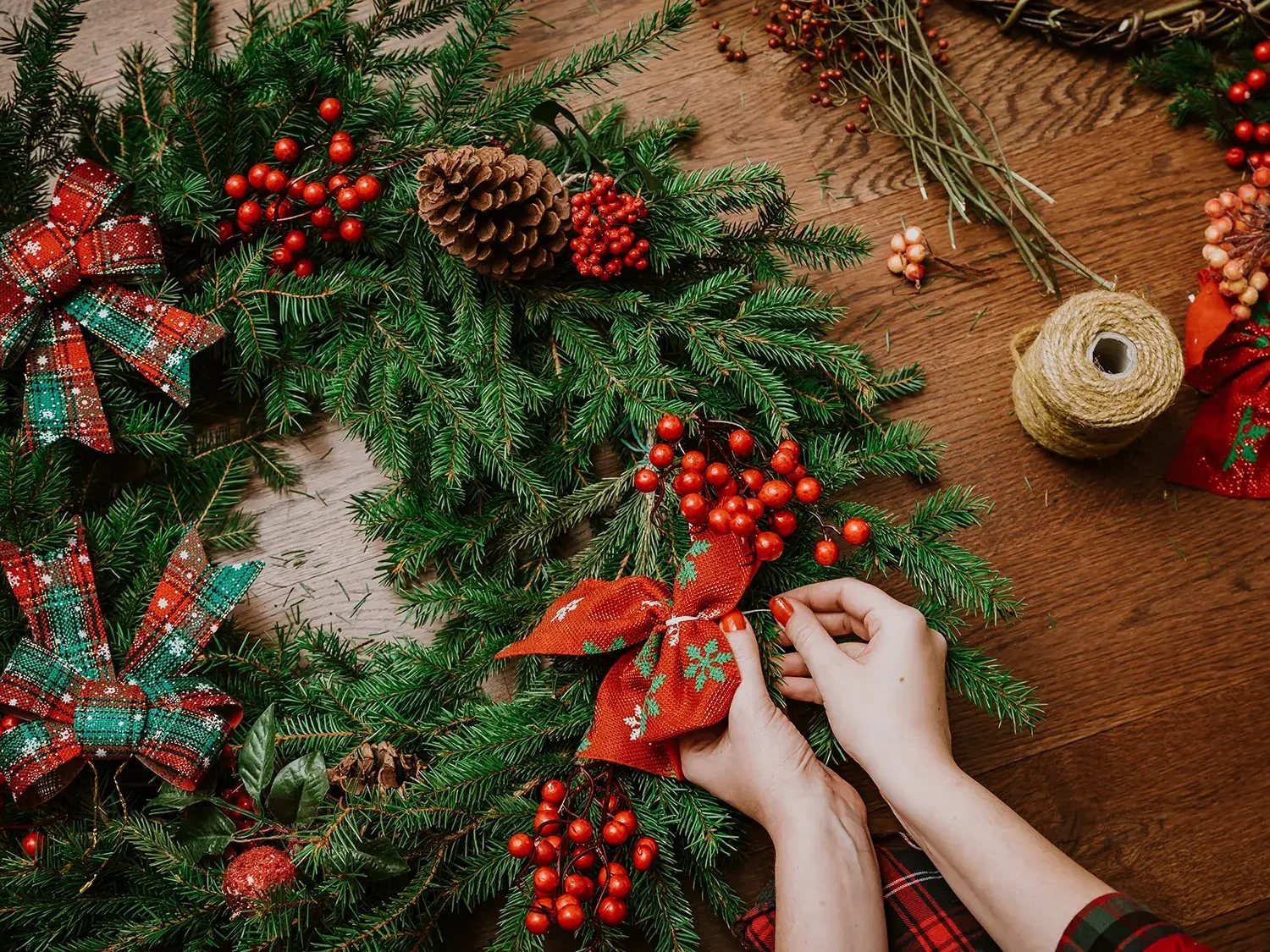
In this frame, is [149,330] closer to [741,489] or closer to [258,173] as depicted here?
[258,173]

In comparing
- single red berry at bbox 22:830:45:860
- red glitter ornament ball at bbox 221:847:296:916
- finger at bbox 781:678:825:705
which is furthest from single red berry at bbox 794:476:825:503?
single red berry at bbox 22:830:45:860

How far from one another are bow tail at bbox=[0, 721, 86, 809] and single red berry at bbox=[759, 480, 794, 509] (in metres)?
0.96

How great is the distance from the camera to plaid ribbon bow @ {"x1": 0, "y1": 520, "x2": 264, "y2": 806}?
3.52ft

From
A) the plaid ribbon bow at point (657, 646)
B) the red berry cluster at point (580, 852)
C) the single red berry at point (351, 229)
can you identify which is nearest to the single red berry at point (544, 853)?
the red berry cluster at point (580, 852)

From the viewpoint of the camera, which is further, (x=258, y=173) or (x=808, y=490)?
(x=258, y=173)

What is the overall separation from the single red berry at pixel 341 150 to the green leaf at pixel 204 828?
34.8 inches

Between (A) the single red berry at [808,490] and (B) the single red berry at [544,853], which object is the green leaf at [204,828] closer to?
(B) the single red berry at [544,853]

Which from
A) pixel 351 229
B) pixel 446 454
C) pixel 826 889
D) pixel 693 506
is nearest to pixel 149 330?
pixel 351 229

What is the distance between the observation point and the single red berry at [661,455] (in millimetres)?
1021

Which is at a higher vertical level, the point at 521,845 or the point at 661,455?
the point at 661,455

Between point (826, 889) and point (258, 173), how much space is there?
1.19 metres

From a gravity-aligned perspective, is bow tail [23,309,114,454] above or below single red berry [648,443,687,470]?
above

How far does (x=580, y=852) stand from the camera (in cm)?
102

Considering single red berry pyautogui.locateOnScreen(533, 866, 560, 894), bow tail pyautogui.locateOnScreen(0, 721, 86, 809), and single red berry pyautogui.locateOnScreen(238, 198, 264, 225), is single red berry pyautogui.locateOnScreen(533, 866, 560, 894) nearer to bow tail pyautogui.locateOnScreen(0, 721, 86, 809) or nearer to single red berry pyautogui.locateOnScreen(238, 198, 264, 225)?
bow tail pyautogui.locateOnScreen(0, 721, 86, 809)
